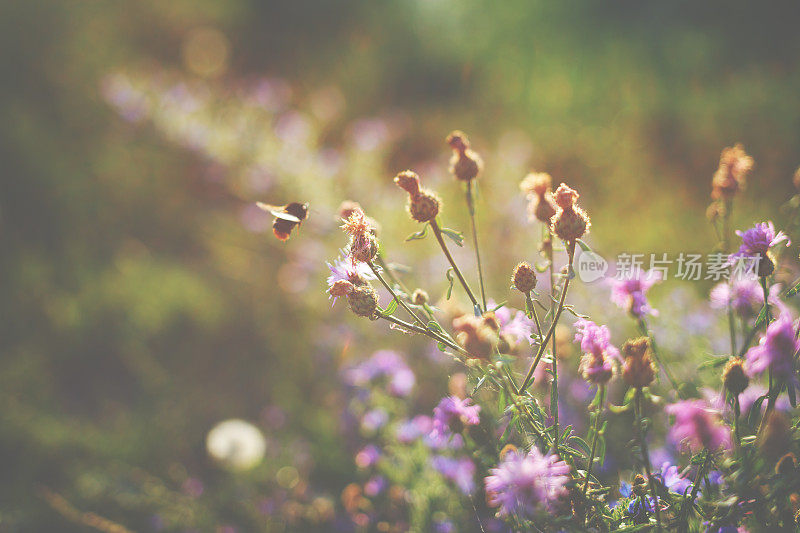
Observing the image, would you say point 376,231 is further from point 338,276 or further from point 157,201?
point 157,201

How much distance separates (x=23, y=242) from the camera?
2.94 m

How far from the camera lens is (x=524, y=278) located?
25.2 inches

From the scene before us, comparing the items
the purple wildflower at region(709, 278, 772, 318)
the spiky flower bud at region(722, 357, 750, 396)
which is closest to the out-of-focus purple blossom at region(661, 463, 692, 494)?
the spiky flower bud at region(722, 357, 750, 396)

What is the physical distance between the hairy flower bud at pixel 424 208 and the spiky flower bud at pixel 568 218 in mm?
146

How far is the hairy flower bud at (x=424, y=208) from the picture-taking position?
66cm

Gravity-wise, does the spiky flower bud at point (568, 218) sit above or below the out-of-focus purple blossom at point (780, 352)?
above

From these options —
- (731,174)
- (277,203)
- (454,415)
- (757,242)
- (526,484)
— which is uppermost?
(277,203)

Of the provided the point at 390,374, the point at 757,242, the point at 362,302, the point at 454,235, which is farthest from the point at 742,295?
the point at 390,374

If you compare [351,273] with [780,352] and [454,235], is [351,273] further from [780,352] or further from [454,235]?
[780,352]

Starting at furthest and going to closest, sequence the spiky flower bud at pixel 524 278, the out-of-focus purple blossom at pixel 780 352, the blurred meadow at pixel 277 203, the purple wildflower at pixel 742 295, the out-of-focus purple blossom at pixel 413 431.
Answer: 1. the blurred meadow at pixel 277 203
2. the out-of-focus purple blossom at pixel 413 431
3. the purple wildflower at pixel 742 295
4. the spiky flower bud at pixel 524 278
5. the out-of-focus purple blossom at pixel 780 352

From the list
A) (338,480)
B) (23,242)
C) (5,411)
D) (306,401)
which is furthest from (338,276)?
(23,242)

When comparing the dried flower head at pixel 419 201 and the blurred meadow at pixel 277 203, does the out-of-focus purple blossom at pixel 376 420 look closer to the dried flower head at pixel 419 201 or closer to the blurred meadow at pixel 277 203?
the blurred meadow at pixel 277 203

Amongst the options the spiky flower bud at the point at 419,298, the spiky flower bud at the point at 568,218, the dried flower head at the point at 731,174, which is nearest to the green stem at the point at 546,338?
the spiky flower bud at the point at 568,218

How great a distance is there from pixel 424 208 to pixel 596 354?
0.87 feet
